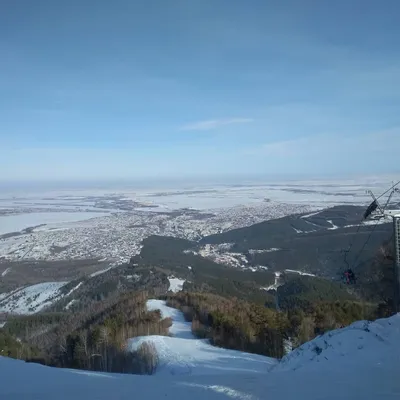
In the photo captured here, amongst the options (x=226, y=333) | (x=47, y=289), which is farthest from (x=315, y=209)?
(x=226, y=333)

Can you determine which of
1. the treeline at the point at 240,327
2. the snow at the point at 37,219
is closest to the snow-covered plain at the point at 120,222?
the snow at the point at 37,219

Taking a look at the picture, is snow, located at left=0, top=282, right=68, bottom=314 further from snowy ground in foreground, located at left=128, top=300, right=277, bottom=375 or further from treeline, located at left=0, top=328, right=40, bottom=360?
snowy ground in foreground, located at left=128, top=300, right=277, bottom=375

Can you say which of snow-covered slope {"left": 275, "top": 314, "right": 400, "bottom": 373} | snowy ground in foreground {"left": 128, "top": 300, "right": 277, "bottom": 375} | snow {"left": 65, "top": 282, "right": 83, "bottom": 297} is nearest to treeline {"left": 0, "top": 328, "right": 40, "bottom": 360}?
snowy ground in foreground {"left": 128, "top": 300, "right": 277, "bottom": 375}

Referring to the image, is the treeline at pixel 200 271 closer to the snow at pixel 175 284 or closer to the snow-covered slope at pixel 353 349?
the snow at pixel 175 284

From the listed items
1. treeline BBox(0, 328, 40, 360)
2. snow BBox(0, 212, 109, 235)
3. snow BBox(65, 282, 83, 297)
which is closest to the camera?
treeline BBox(0, 328, 40, 360)

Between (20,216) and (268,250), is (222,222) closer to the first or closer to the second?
(268,250)

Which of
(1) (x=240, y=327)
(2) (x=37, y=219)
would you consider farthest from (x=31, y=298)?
(2) (x=37, y=219)
